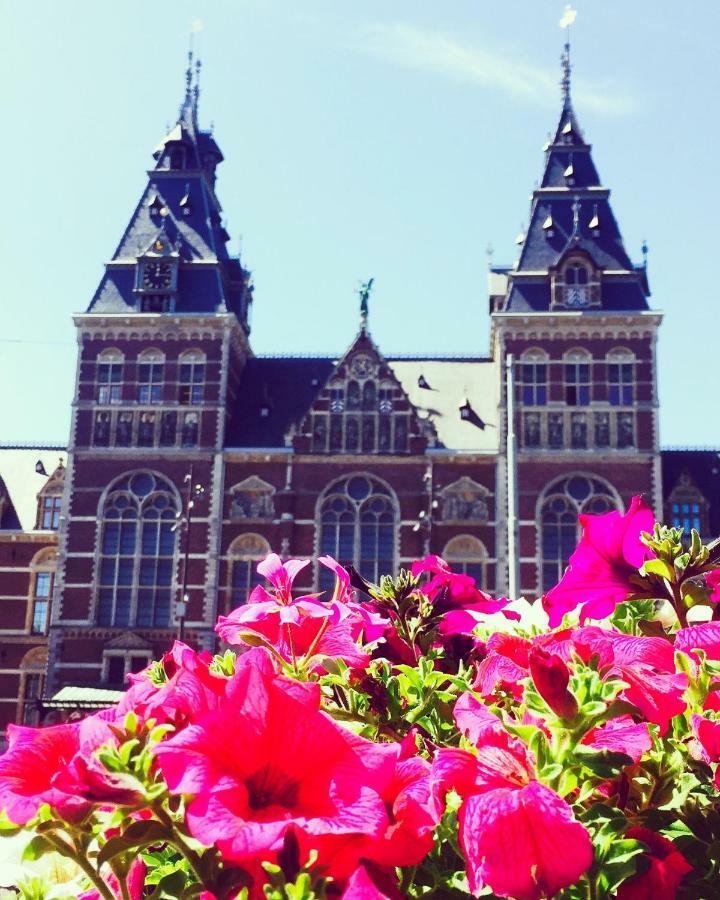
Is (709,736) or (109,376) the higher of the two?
(109,376)

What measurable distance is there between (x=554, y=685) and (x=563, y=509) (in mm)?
26396

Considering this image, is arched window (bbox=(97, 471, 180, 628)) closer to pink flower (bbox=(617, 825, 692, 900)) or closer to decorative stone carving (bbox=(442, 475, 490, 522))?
decorative stone carving (bbox=(442, 475, 490, 522))

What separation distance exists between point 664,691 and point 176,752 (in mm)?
545

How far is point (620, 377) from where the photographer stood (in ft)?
92.7

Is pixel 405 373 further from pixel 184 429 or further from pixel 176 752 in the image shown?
pixel 176 752

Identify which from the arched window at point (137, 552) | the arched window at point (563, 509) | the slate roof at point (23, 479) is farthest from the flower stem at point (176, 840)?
the slate roof at point (23, 479)

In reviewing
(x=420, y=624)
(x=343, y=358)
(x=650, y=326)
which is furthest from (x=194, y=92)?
(x=420, y=624)

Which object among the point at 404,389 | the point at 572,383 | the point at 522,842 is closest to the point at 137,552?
the point at 404,389

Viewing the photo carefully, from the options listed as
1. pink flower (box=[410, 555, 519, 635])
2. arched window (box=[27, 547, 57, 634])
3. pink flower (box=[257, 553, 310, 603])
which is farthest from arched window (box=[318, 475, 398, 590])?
pink flower (box=[257, 553, 310, 603])

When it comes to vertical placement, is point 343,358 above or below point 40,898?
above

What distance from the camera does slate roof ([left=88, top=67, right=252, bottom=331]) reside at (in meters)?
30.3

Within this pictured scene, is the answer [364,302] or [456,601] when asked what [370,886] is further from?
[364,302]

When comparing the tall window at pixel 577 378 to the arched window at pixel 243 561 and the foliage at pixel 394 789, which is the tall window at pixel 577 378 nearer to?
the arched window at pixel 243 561

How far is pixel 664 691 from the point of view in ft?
3.90
